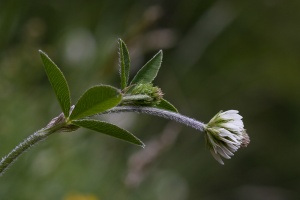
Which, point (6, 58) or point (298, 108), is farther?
point (298, 108)

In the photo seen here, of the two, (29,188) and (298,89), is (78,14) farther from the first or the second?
(298,89)

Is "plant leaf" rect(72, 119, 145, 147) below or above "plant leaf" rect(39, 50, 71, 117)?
below

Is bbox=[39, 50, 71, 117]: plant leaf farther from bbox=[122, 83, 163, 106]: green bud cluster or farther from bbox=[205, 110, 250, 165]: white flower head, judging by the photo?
bbox=[205, 110, 250, 165]: white flower head

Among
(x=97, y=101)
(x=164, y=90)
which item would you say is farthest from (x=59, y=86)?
(x=164, y=90)

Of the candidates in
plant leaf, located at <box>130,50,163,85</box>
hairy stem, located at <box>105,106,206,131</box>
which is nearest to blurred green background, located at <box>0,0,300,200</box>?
plant leaf, located at <box>130,50,163,85</box>

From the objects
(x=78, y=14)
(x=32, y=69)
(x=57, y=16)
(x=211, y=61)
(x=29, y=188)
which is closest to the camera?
(x=29, y=188)

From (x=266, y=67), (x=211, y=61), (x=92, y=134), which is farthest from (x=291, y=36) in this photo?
(x=92, y=134)

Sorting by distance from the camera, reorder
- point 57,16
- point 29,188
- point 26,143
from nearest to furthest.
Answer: point 26,143 → point 29,188 → point 57,16
